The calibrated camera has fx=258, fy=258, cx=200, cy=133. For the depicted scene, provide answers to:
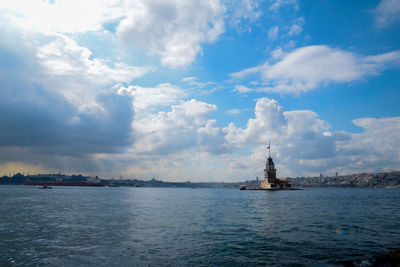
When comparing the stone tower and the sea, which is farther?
the stone tower

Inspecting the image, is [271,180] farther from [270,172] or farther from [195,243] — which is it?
[195,243]

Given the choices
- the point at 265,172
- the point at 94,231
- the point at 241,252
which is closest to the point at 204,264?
the point at 241,252

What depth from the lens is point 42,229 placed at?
29.6 meters

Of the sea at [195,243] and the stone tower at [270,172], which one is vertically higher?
the stone tower at [270,172]

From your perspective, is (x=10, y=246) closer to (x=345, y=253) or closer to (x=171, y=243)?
(x=171, y=243)

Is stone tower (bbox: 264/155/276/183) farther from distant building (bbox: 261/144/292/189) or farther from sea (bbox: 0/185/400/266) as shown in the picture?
sea (bbox: 0/185/400/266)

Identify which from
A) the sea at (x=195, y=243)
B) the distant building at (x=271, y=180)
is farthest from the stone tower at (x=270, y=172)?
the sea at (x=195, y=243)

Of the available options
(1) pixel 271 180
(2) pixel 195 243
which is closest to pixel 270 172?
(1) pixel 271 180

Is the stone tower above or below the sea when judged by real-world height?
above

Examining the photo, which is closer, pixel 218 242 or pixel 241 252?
pixel 241 252

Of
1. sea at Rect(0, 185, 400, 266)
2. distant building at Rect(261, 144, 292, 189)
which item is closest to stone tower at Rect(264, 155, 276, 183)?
distant building at Rect(261, 144, 292, 189)

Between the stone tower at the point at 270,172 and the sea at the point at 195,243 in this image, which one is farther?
the stone tower at the point at 270,172

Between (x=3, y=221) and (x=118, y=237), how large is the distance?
Result: 20910 millimetres

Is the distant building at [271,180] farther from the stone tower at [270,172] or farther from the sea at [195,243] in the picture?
the sea at [195,243]
